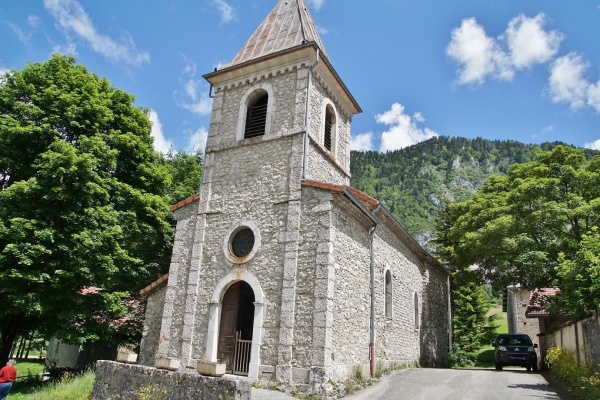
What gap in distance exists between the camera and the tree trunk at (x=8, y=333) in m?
14.5

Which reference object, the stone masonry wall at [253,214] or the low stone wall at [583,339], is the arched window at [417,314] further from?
the stone masonry wall at [253,214]

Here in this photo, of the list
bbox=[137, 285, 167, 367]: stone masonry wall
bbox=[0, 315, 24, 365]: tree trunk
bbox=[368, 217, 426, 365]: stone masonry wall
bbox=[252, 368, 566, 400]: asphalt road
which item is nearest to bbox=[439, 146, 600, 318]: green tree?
bbox=[368, 217, 426, 365]: stone masonry wall

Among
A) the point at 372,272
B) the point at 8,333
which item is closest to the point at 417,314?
the point at 372,272

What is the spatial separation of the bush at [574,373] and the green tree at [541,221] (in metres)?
2.78

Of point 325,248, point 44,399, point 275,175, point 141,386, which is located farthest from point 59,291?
point 325,248

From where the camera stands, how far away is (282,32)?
51.5 feet

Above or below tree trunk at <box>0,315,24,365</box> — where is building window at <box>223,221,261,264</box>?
above

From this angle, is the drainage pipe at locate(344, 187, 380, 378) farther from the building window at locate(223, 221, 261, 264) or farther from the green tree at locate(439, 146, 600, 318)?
the green tree at locate(439, 146, 600, 318)

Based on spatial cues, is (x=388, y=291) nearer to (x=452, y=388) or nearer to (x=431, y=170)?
(x=452, y=388)

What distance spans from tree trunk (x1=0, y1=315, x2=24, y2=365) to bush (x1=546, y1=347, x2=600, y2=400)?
16.8m

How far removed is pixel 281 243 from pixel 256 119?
4.82 m

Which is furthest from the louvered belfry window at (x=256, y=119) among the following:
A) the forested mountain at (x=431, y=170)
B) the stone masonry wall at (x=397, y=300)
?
the forested mountain at (x=431, y=170)

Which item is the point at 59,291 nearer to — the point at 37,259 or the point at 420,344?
the point at 37,259

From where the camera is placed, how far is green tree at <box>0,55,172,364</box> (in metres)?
13.5
